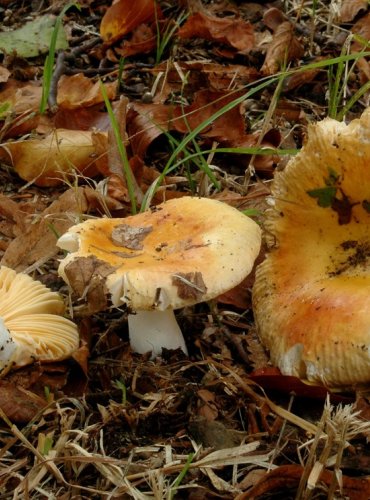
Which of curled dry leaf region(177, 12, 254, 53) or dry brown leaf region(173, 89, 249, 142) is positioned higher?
curled dry leaf region(177, 12, 254, 53)

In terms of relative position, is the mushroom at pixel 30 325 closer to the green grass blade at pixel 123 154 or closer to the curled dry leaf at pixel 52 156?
the green grass blade at pixel 123 154

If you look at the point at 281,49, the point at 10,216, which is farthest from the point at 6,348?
the point at 281,49

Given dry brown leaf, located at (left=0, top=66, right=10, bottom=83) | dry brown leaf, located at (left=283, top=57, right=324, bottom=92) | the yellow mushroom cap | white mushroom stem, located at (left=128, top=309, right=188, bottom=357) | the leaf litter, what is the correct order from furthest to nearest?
dry brown leaf, located at (left=0, top=66, right=10, bottom=83) < dry brown leaf, located at (left=283, top=57, right=324, bottom=92) < white mushroom stem, located at (left=128, top=309, right=188, bottom=357) < the yellow mushroom cap < the leaf litter

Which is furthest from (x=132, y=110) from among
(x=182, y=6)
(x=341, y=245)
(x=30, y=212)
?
(x=341, y=245)

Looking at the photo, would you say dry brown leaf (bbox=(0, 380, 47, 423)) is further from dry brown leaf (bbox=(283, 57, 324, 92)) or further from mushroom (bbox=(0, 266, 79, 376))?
dry brown leaf (bbox=(283, 57, 324, 92))

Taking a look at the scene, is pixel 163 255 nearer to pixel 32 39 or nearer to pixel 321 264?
pixel 321 264

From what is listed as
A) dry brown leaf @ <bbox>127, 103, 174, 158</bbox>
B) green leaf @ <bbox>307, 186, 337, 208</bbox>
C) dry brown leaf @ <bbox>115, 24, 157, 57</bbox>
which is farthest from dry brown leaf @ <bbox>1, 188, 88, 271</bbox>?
dry brown leaf @ <bbox>115, 24, 157, 57</bbox>

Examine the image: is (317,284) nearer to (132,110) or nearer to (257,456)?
(257,456)
